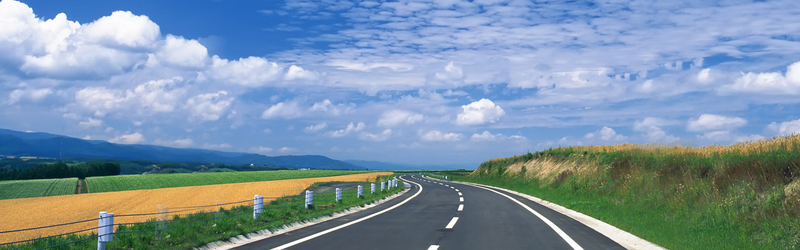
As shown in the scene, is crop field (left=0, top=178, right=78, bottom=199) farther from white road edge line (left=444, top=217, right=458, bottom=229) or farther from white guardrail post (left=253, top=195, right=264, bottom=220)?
white road edge line (left=444, top=217, right=458, bottom=229)

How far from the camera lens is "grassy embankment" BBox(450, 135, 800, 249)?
34.0 feet

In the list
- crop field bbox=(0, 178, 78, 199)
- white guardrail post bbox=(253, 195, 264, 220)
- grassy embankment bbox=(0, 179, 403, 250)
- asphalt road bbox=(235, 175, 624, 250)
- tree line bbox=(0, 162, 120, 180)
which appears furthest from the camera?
tree line bbox=(0, 162, 120, 180)

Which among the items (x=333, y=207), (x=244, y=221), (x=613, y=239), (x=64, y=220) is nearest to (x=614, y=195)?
(x=613, y=239)

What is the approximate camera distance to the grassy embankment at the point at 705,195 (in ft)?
34.0

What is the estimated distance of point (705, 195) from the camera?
14047 mm

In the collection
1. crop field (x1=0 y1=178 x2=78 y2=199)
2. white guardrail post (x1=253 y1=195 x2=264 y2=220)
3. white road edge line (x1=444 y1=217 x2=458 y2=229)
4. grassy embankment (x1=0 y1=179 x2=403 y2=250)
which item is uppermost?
white guardrail post (x1=253 y1=195 x2=264 y2=220)

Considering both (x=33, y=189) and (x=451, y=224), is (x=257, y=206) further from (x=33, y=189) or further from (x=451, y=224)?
(x=33, y=189)

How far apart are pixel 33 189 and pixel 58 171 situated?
39153 millimetres

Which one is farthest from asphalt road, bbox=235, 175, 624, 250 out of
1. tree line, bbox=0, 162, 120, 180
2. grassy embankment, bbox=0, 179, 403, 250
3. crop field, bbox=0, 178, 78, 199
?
tree line, bbox=0, 162, 120, 180

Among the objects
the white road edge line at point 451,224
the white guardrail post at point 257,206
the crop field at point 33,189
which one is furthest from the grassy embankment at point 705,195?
the crop field at point 33,189

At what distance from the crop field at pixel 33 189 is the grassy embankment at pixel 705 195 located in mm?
55216

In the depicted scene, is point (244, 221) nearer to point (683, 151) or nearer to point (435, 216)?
point (435, 216)

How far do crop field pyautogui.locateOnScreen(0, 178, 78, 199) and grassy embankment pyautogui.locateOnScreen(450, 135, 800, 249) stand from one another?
5522 cm

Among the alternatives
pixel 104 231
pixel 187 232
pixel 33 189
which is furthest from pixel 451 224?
pixel 33 189
